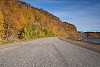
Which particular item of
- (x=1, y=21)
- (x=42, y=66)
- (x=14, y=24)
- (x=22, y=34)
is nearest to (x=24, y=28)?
(x=22, y=34)

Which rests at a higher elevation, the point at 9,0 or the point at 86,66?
Answer: the point at 9,0

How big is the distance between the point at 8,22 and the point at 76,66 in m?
44.6

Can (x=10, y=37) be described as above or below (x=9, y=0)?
below

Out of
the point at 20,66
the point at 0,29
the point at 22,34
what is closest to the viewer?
the point at 20,66

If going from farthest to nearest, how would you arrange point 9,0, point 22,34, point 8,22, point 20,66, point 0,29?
point 9,0 < point 22,34 < point 8,22 < point 0,29 < point 20,66

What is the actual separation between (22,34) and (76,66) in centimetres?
5806

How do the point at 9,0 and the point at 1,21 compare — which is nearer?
the point at 1,21

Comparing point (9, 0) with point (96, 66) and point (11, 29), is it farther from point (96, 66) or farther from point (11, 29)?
point (96, 66)

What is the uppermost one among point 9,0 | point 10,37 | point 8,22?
point 9,0

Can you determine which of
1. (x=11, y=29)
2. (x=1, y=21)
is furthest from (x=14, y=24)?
(x=1, y=21)

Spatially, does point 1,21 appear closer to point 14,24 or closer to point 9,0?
point 14,24

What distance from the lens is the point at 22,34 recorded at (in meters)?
69.9

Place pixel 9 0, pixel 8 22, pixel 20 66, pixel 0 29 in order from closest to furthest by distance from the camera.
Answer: pixel 20 66 < pixel 0 29 < pixel 8 22 < pixel 9 0

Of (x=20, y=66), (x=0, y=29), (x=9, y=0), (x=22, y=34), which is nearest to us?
(x=20, y=66)
